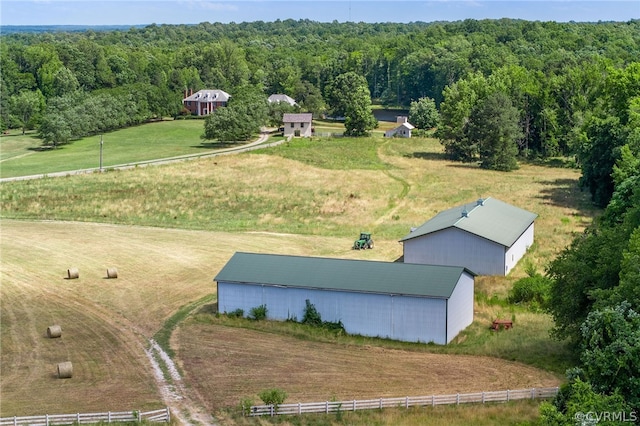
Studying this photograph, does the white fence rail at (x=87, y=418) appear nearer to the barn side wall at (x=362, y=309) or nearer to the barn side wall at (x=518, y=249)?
the barn side wall at (x=362, y=309)

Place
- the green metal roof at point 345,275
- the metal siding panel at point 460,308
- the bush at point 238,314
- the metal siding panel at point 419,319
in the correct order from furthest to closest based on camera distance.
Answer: the bush at point 238,314 < the green metal roof at point 345,275 < the metal siding panel at point 460,308 < the metal siding panel at point 419,319

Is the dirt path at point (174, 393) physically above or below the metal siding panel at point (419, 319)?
below

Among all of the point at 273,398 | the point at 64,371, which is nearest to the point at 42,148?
the point at 64,371

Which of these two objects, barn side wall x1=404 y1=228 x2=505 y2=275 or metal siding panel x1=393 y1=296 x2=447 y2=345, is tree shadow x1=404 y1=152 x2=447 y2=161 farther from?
metal siding panel x1=393 y1=296 x2=447 y2=345

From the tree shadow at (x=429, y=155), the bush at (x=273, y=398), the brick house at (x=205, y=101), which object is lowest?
the bush at (x=273, y=398)

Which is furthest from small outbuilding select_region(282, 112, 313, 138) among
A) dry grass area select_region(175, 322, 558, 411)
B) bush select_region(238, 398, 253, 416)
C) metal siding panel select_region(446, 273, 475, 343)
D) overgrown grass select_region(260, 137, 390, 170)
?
bush select_region(238, 398, 253, 416)

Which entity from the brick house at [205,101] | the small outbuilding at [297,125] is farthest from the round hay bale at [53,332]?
the brick house at [205,101]

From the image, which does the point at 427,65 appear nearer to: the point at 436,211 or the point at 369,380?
the point at 436,211
